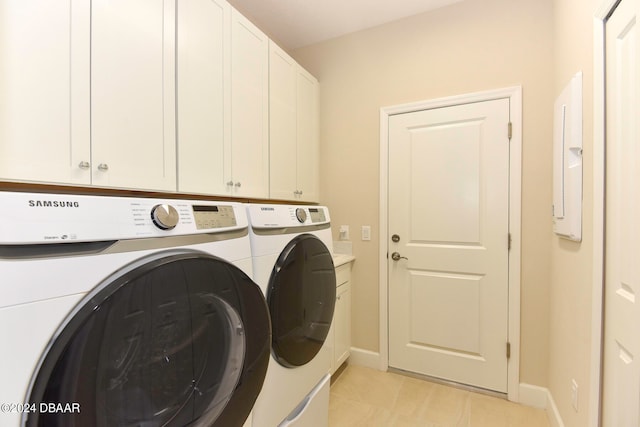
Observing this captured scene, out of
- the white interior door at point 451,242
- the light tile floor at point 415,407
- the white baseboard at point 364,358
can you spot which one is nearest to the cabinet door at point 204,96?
the white interior door at point 451,242

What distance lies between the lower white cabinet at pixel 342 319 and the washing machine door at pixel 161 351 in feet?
4.01

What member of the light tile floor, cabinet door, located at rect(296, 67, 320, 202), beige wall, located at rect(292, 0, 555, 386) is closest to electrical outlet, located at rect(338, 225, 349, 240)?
beige wall, located at rect(292, 0, 555, 386)

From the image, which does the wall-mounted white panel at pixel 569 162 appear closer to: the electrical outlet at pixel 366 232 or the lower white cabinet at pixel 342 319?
the electrical outlet at pixel 366 232

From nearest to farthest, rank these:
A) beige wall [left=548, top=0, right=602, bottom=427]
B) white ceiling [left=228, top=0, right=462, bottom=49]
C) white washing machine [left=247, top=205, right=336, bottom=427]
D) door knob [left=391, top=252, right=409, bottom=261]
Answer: white washing machine [left=247, top=205, right=336, bottom=427]
beige wall [left=548, top=0, right=602, bottom=427]
white ceiling [left=228, top=0, right=462, bottom=49]
door knob [left=391, top=252, right=409, bottom=261]

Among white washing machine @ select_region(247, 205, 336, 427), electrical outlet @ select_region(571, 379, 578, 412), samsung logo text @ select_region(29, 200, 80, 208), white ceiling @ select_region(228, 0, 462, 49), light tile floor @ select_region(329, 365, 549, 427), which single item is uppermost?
white ceiling @ select_region(228, 0, 462, 49)

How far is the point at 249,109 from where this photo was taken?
5.67 ft

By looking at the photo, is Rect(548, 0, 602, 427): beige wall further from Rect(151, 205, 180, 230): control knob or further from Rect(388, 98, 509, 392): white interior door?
Rect(151, 205, 180, 230): control knob

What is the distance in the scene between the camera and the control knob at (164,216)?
0.70m

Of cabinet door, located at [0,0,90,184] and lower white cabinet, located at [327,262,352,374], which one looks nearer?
cabinet door, located at [0,0,90,184]

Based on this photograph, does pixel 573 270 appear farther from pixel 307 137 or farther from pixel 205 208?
pixel 307 137

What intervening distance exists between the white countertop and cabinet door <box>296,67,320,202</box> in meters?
0.52

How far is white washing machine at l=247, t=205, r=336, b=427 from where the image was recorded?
3.40 feet

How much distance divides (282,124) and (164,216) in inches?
57.8

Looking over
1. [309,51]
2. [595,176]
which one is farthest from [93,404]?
[309,51]
